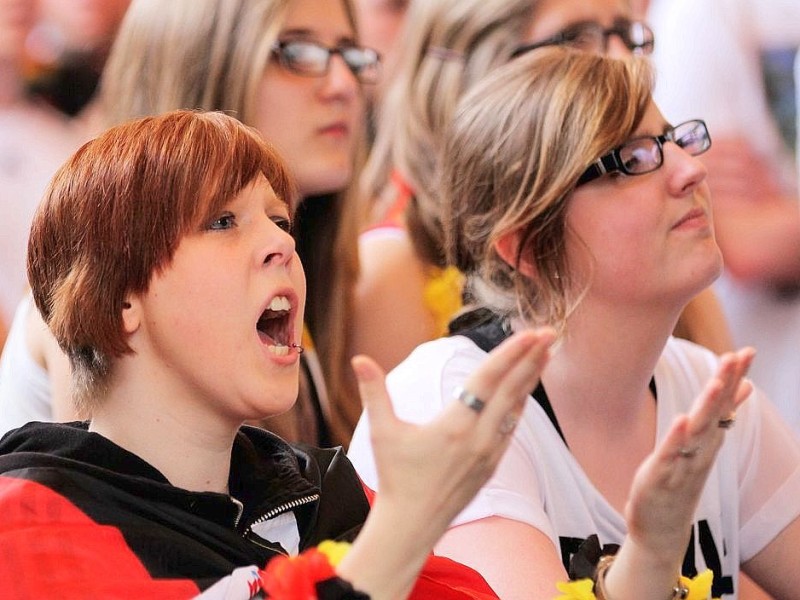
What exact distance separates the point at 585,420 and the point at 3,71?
1.69 metres

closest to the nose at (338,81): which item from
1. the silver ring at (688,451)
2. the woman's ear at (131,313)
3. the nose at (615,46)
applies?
the nose at (615,46)

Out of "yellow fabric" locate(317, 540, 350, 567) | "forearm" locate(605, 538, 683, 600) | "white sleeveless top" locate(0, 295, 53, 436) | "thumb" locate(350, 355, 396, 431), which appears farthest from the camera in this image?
"white sleeveless top" locate(0, 295, 53, 436)

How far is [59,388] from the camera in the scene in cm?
189

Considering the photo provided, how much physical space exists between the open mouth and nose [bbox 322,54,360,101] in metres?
1.07

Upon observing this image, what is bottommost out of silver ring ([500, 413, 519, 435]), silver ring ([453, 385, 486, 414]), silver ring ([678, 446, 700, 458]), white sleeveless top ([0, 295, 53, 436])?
white sleeveless top ([0, 295, 53, 436])

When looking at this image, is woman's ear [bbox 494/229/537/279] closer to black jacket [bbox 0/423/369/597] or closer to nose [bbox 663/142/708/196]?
nose [bbox 663/142/708/196]

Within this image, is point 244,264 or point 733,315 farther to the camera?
point 733,315

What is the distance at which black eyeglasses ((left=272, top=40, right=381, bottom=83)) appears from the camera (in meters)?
2.36

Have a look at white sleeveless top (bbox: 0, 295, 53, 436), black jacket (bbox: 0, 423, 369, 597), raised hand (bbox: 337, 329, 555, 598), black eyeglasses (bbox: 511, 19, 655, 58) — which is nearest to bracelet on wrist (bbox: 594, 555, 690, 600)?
black jacket (bbox: 0, 423, 369, 597)

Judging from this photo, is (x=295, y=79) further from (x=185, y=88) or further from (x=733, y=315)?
(x=733, y=315)

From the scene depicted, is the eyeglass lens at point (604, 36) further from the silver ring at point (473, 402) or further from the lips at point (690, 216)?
the silver ring at point (473, 402)

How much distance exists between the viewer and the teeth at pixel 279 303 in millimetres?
1339

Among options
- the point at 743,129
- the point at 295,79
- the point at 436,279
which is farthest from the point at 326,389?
the point at 743,129

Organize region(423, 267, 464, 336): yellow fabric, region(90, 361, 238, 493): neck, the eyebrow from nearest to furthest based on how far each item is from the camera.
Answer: region(90, 361, 238, 493): neck
the eyebrow
region(423, 267, 464, 336): yellow fabric
